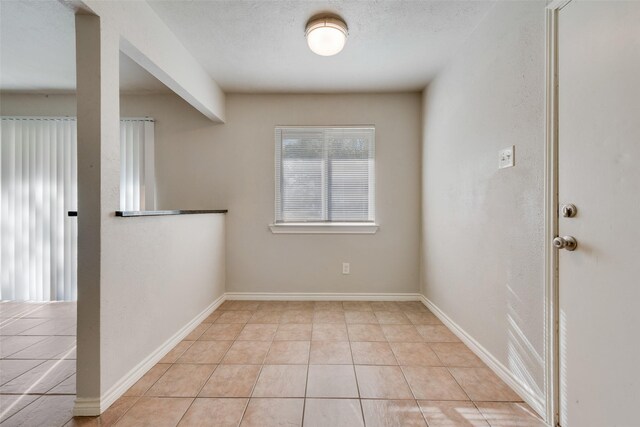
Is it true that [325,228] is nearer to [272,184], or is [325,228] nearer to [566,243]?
[272,184]

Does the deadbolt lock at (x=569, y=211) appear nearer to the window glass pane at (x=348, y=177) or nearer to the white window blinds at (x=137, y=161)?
the window glass pane at (x=348, y=177)

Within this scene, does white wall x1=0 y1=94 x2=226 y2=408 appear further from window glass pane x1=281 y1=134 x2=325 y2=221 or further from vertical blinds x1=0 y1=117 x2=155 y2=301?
vertical blinds x1=0 y1=117 x2=155 y2=301

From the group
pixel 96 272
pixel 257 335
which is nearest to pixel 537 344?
pixel 257 335

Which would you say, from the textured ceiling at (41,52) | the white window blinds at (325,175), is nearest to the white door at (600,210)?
the white window blinds at (325,175)

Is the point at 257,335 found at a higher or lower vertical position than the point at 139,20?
lower

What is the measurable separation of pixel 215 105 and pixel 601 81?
295 cm

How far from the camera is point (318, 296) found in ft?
10.8

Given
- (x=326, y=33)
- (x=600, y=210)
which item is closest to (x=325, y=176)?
(x=326, y=33)

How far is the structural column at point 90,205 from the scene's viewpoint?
1450 mm

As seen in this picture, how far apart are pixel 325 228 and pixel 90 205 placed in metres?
2.22

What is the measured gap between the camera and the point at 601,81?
113cm

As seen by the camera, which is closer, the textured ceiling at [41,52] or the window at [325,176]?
the textured ceiling at [41,52]

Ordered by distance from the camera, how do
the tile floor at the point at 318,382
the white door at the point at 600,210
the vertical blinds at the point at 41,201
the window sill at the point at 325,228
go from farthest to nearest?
the window sill at the point at 325,228 < the vertical blinds at the point at 41,201 < the tile floor at the point at 318,382 < the white door at the point at 600,210

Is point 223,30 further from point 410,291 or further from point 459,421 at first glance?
point 410,291
